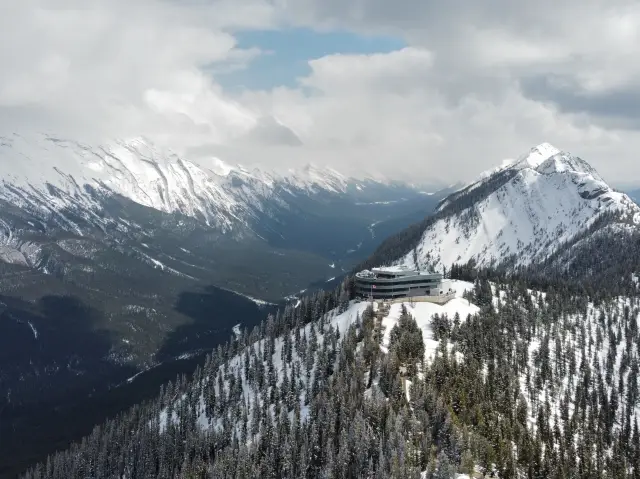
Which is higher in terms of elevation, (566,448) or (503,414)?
(503,414)

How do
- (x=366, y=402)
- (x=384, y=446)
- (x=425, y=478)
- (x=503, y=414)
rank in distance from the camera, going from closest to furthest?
1. (x=425, y=478)
2. (x=384, y=446)
3. (x=366, y=402)
4. (x=503, y=414)

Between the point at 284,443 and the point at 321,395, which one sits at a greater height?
the point at 321,395

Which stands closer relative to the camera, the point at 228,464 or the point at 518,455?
the point at 518,455

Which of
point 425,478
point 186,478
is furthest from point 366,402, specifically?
point 186,478

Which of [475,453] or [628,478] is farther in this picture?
[628,478]

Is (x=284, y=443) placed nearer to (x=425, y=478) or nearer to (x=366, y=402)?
(x=366, y=402)

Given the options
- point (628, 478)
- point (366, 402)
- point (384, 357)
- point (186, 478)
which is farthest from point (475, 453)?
point (186, 478)

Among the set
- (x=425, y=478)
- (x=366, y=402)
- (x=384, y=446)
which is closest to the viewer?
(x=425, y=478)

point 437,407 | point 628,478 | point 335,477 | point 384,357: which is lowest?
point 628,478

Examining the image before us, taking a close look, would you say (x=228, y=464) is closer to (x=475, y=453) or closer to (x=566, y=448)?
(x=475, y=453)

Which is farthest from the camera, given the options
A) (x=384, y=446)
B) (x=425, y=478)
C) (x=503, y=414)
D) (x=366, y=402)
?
(x=503, y=414)
